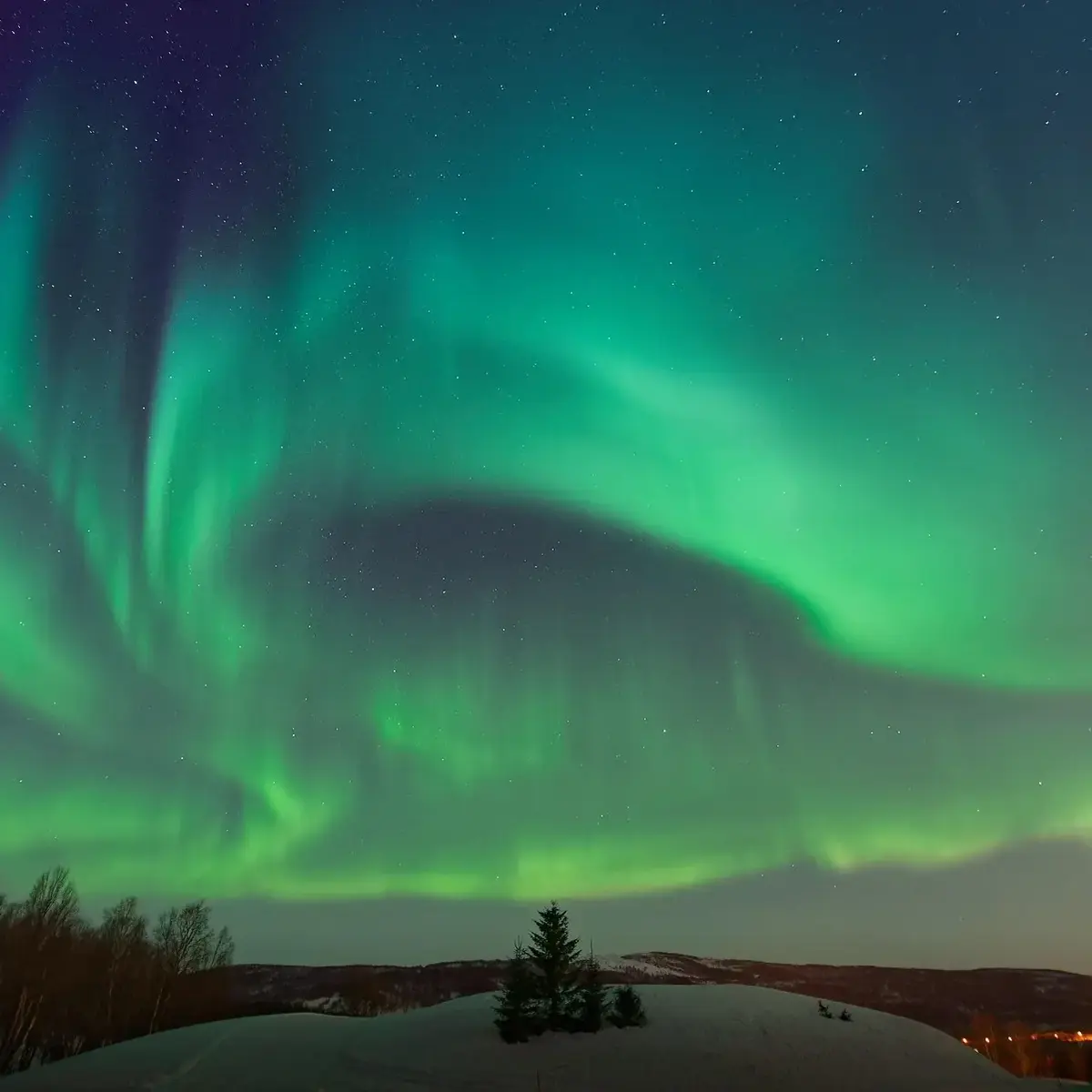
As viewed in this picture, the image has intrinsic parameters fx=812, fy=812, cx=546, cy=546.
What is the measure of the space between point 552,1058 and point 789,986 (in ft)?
551

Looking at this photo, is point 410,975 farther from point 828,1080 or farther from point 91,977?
point 828,1080

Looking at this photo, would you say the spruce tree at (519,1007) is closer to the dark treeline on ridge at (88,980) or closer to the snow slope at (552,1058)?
the snow slope at (552,1058)

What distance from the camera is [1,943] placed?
66.3 metres

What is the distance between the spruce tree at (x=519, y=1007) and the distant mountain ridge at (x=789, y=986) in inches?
4370

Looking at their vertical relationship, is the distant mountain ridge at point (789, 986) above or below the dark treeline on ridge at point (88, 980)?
below

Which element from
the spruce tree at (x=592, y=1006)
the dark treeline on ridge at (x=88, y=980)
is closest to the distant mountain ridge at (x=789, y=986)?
the dark treeline on ridge at (x=88, y=980)

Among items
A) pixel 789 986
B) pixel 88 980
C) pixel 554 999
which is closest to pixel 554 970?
pixel 554 999

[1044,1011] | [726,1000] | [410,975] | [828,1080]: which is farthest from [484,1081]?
[1044,1011]

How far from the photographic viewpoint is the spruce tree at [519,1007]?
33719 mm

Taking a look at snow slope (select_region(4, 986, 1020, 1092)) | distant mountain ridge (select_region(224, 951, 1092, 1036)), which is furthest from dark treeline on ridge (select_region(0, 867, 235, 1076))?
distant mountain ridge (select_region(224, 951, 1092, 1036))

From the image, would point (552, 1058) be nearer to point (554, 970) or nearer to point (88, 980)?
point (554, 970)

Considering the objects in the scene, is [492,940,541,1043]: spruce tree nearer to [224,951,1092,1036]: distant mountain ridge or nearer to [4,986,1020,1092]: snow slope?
[4,986,1020,1092]: snow slope

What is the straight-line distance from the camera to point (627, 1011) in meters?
35.8

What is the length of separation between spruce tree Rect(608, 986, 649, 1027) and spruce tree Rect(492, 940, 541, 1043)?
3.57m
